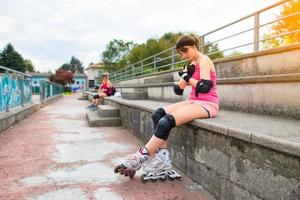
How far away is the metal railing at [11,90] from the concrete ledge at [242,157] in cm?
510

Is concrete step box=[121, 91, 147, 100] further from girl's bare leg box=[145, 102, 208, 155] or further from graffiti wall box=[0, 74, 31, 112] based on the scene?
girl's bare leg box=[145, 102, 208, 155]

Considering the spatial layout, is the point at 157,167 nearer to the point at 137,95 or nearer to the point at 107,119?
the point at 107,119

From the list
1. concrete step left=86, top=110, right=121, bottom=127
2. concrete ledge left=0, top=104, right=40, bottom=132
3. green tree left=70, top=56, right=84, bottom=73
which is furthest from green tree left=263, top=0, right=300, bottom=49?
green tree left=70, top=56, right=84, bottom=73

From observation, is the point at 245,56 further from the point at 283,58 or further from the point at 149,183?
the point at 149,183

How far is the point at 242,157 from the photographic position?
2.38 m

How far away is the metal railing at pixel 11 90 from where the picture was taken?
277 inches

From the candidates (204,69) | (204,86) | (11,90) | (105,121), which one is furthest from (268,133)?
(11,90)

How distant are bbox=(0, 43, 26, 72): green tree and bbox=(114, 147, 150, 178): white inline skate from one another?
6991cm

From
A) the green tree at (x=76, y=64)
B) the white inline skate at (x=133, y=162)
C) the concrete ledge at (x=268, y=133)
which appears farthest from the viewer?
the green tree at (x=76, y=64)

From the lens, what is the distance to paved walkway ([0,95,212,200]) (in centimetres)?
297

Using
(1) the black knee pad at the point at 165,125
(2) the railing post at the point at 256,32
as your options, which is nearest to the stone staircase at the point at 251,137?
(1) the black knee pad at the point at 165,125

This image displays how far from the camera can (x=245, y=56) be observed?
4.86 metres

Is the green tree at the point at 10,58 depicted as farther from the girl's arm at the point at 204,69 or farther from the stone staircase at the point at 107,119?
the girl's arm at the point at 204,69

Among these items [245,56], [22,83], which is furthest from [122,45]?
[245,56]
